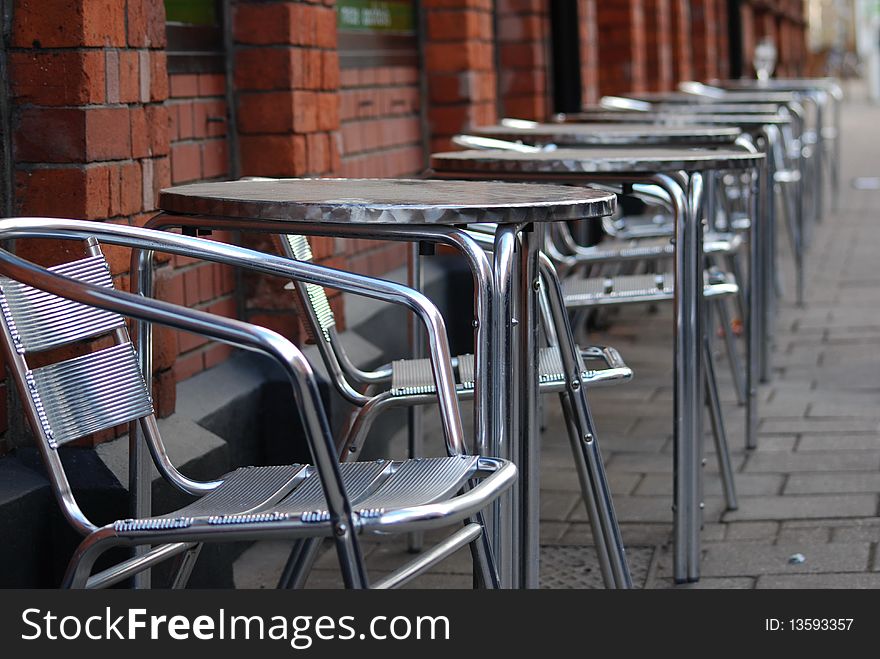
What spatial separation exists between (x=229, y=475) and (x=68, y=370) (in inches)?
12.1

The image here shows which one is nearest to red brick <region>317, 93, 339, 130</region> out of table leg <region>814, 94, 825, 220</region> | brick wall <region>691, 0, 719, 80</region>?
table leg <region>814, 94, 825, 220</region>

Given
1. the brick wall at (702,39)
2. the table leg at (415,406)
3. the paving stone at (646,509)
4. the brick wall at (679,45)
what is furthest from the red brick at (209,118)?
the brick wall at (702,39)

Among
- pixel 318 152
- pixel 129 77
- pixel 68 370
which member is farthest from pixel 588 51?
pixel 68 370

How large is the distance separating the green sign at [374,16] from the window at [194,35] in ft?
3.56

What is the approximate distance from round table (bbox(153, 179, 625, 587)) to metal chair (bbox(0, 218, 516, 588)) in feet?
0.27

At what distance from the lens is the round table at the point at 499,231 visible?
2010 millimetres

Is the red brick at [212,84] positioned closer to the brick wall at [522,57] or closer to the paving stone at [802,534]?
the paving stone at [802,534]

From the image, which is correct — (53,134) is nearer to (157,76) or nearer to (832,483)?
(157,76)

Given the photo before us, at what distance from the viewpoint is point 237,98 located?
12.4ft

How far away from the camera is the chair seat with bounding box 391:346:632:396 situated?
106 inches

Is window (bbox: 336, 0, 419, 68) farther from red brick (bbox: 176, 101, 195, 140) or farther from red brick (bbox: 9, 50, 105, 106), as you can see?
red brick (bbox: 9, 50, 105, 106)
